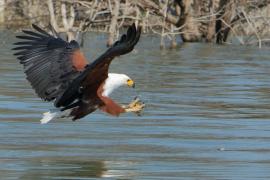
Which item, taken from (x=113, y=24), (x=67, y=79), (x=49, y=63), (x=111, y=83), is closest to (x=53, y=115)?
(x=67, y=79)

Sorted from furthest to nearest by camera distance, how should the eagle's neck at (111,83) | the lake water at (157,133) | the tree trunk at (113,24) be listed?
the tree trunk at (113,24)
the eagle's neck at (111,83)
the lake water at (157,133)

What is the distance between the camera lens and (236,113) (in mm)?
11883

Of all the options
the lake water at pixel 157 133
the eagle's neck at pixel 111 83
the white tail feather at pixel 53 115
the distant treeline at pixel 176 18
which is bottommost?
the distant treeline at pixel 176 18

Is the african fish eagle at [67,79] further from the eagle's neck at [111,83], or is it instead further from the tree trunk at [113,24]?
the tree trunk at [113,24]

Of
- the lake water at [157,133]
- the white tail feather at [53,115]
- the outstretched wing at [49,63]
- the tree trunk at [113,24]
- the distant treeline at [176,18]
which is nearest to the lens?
the lake water at [157,133]

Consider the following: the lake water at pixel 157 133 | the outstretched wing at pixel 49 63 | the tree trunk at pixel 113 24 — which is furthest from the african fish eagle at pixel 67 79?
the tree trunk at pixel 113 24

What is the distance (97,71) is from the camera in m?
8.66

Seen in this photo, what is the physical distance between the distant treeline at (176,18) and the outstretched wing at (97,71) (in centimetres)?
1343

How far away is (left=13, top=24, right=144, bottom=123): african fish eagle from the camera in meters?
9.09

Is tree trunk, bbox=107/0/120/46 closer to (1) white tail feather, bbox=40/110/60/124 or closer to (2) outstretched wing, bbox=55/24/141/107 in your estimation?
(2) outstretched wing, bbox=55/24/141/107

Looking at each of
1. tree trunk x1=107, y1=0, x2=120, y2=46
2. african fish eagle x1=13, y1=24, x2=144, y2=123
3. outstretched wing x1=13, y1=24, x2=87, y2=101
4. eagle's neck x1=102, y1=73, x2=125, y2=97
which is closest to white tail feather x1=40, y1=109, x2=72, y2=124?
african fish eagle x1=13, y1=24, x2=144, y2=123

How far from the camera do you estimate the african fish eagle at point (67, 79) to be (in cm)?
909

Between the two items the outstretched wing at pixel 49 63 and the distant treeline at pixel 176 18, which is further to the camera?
the distant treeline at pixel 176 18

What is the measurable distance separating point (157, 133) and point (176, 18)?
15.8m
